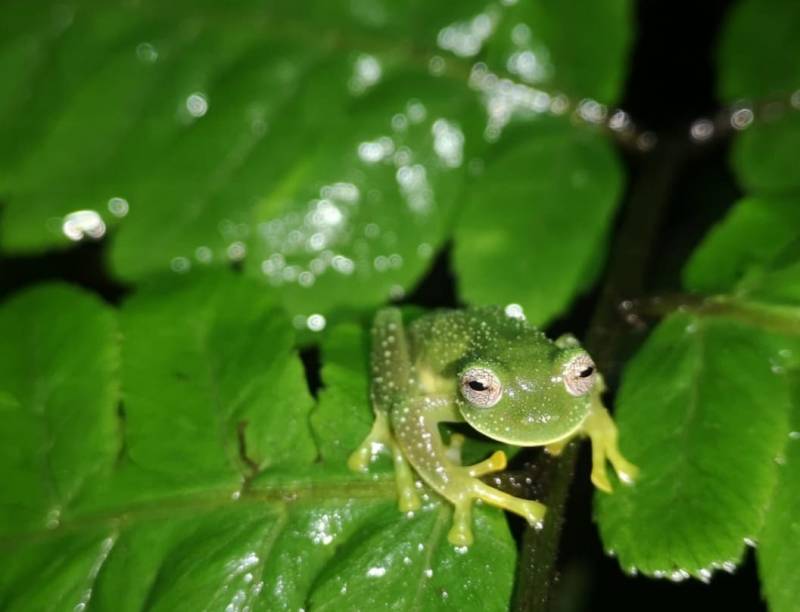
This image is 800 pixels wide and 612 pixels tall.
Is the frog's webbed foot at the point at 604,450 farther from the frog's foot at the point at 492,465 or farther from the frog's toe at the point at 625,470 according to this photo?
the frog's foot at the point at 492,465

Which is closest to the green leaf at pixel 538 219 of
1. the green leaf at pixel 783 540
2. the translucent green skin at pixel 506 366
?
the translucent green skin at pixel 506 366

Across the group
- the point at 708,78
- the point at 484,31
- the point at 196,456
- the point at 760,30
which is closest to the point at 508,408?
the point at 196,456

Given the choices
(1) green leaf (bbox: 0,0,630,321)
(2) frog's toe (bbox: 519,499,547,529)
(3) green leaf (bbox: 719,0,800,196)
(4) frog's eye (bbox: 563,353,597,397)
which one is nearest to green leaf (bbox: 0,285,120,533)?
(1) green leaf (bbox: 0,0,630,321)

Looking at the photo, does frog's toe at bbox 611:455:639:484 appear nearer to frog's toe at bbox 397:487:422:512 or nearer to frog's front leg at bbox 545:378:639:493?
frog's front leg at bbox 545:378:639:493

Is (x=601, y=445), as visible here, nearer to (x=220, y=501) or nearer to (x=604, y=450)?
(x=604, y=450)

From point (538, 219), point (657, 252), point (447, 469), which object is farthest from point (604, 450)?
point (657, 252)

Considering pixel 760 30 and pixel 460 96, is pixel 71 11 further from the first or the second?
pixel 760 30
